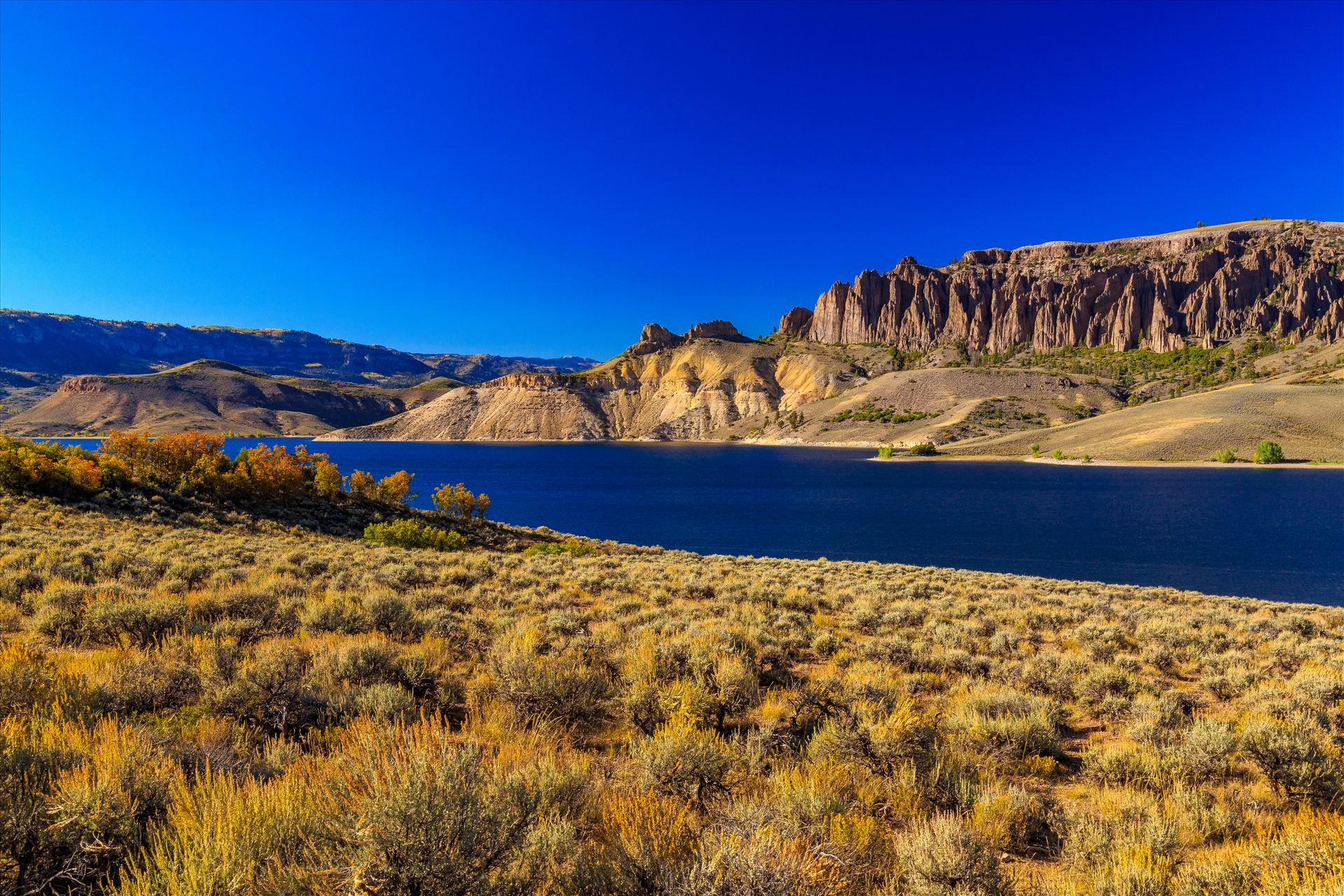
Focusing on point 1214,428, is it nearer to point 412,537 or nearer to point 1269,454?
point 1269,454

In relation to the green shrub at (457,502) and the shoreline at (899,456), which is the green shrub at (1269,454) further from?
the green shrub at (457,502)

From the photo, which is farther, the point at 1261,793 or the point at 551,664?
the point at 551,664

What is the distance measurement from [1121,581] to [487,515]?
48.8m

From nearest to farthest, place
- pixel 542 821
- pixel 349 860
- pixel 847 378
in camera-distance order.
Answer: pixel 349 860, pixel 542 821, pixel 847 378

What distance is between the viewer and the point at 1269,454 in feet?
271

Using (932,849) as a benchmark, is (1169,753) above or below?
below

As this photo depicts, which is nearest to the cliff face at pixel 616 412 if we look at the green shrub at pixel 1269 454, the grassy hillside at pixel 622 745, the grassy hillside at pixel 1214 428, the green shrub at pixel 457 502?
the grassy hillside at pixel 1214 428

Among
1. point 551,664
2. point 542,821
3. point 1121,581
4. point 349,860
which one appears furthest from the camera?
point 1121,581

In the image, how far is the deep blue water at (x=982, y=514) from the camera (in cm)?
3528

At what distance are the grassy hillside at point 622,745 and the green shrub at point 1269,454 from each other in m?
100

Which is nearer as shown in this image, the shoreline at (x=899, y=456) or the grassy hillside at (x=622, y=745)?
the grassy hillside at (x=622, y=745)

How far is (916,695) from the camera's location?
25.9 ft

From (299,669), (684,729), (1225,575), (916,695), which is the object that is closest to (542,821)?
(684,729)

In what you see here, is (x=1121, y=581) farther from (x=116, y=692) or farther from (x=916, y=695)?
(x=116, y=692)
